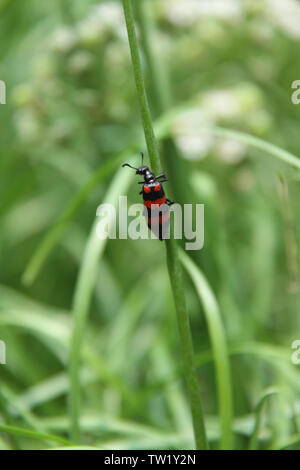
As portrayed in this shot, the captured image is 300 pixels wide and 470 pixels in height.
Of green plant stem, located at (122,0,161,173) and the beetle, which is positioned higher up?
green plant stem, located at (122,0,161,173)

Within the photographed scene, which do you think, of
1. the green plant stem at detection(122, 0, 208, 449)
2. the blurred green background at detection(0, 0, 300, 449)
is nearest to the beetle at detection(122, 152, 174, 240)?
the green plant stem at detection(122, 0, 208, 449)

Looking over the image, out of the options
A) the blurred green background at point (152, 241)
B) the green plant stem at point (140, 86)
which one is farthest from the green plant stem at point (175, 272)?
the blurred green background at point (152, 241)

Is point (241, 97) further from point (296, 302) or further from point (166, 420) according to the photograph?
point (166, 420)

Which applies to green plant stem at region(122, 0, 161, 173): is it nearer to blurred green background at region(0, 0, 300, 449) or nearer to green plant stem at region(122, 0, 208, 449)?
green plant stem at region(122, 0, 208, 449)

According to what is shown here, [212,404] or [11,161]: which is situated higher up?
[11,161]

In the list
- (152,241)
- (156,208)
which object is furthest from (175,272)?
(152,241)

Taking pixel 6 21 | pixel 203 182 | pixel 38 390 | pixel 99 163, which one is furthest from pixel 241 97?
pixel 6 21
